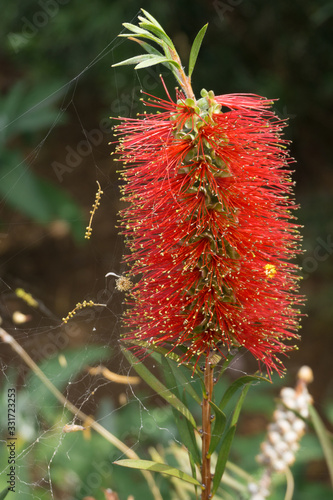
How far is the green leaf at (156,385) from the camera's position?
0.51 m

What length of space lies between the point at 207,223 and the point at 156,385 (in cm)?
16

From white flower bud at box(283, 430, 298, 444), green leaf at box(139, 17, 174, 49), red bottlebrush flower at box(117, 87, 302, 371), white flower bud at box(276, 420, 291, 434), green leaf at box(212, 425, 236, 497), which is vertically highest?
green leaf at box(139, 17, 174, 49)

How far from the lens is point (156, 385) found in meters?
0.51

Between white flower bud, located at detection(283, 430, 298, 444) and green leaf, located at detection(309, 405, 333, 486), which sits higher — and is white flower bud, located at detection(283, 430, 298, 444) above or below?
below

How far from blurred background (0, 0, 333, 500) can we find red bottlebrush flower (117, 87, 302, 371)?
2.79 feet

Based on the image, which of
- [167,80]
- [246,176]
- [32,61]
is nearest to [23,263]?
[32,61]

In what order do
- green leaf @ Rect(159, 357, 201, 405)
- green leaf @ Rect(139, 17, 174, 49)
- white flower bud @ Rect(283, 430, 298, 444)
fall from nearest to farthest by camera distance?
green leaf @ Rect(139, 17, 174, 49) → green leaf @ Rect(159, 357, 201, 405) → white flower bud @ Rect(283, 430, 298, 444)

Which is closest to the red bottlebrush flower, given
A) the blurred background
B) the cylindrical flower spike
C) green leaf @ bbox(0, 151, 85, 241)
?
the cylindrical flower spike

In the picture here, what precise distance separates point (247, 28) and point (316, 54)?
246 millimetres

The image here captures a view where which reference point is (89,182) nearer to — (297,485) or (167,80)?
(167,80)

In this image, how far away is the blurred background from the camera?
1.68m

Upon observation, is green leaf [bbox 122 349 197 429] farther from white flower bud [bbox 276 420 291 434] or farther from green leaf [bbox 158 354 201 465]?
white flower bud [bbox 276 420 291 434]

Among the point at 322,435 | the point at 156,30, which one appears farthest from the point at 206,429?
the point at 156,30

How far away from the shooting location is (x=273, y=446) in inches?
26.6
